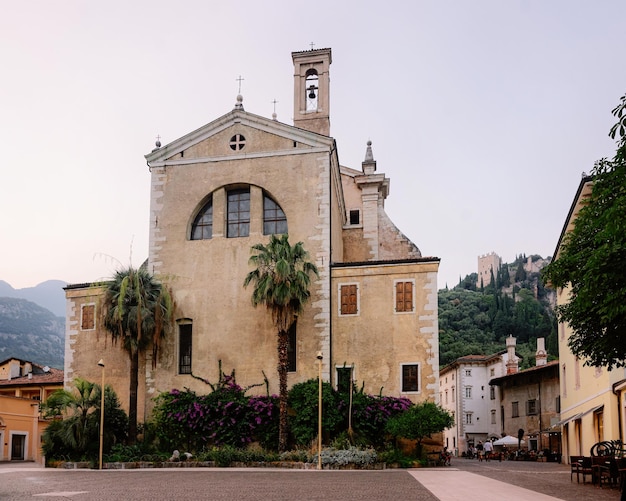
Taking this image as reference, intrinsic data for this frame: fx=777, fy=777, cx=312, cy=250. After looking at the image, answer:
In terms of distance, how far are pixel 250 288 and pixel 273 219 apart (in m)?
3.54

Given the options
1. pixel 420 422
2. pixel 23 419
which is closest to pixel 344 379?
pixel 420 422

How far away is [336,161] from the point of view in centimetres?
3791

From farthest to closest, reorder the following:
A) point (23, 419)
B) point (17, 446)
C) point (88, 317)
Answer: point (23, 419) < point (17, 446) < point (88, 317)

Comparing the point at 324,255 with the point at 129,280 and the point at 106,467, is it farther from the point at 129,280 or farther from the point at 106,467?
the point at 106,467

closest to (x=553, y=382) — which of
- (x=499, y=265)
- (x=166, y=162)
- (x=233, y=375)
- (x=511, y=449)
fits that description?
(x=511, y=449)

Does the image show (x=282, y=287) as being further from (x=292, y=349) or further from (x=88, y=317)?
(x=88, y=317)

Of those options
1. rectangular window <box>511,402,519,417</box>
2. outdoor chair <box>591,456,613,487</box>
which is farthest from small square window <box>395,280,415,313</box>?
rectangular window <box>511,402,519,417</box>

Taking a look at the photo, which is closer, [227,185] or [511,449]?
[227,185]

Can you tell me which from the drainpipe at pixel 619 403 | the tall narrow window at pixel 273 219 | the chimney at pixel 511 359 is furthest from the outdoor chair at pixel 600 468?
the chimney at pixel 511 359

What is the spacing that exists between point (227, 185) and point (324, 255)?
5.86 meters

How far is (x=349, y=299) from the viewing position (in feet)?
110

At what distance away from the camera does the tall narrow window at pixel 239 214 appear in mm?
35844

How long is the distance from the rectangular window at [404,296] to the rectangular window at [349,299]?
1763 mm

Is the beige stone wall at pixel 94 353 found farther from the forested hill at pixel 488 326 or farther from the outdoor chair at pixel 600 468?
Answer: the forested hill at pixel 488 326
